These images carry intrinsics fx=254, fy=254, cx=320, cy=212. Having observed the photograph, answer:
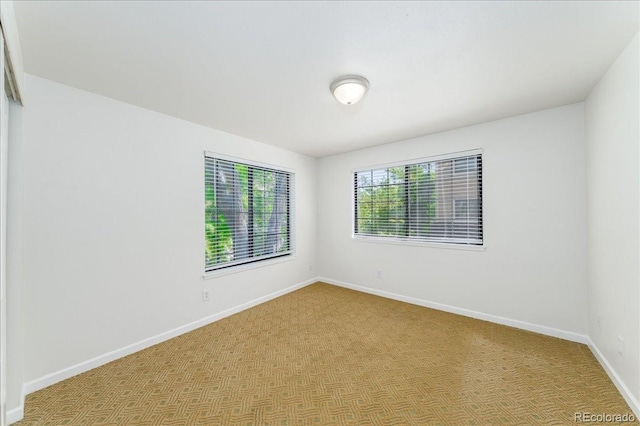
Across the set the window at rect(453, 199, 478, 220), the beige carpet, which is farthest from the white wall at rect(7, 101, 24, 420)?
the window at rect(453, 199, 478, 220)

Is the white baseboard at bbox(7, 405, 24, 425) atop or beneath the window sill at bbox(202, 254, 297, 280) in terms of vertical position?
beneath

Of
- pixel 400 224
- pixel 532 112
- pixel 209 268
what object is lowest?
pixel 209 268

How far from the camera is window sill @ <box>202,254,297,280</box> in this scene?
129 inches

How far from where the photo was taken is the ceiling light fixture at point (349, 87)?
82.3 inches

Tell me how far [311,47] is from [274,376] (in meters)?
2.57

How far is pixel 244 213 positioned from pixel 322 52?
261 cm

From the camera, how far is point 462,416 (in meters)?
1.72

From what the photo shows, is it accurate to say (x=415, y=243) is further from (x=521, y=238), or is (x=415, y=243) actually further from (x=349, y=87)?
(x=349, y=87)

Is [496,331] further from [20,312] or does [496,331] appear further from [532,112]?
[20,312]

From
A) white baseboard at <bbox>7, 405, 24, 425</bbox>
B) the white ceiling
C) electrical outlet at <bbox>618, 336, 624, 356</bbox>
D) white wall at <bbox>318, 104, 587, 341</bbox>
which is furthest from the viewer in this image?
white wall at <bbox>318, 104, 587, 341</bbox>

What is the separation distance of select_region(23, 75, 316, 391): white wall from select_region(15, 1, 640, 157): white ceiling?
32 cm

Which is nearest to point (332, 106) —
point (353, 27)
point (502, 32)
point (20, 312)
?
point (353, 27)

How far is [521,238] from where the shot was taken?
2.98 metres

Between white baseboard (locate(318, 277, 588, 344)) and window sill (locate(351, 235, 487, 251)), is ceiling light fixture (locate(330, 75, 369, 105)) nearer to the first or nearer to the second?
window sill (locate(351, 235, 487, 251))
